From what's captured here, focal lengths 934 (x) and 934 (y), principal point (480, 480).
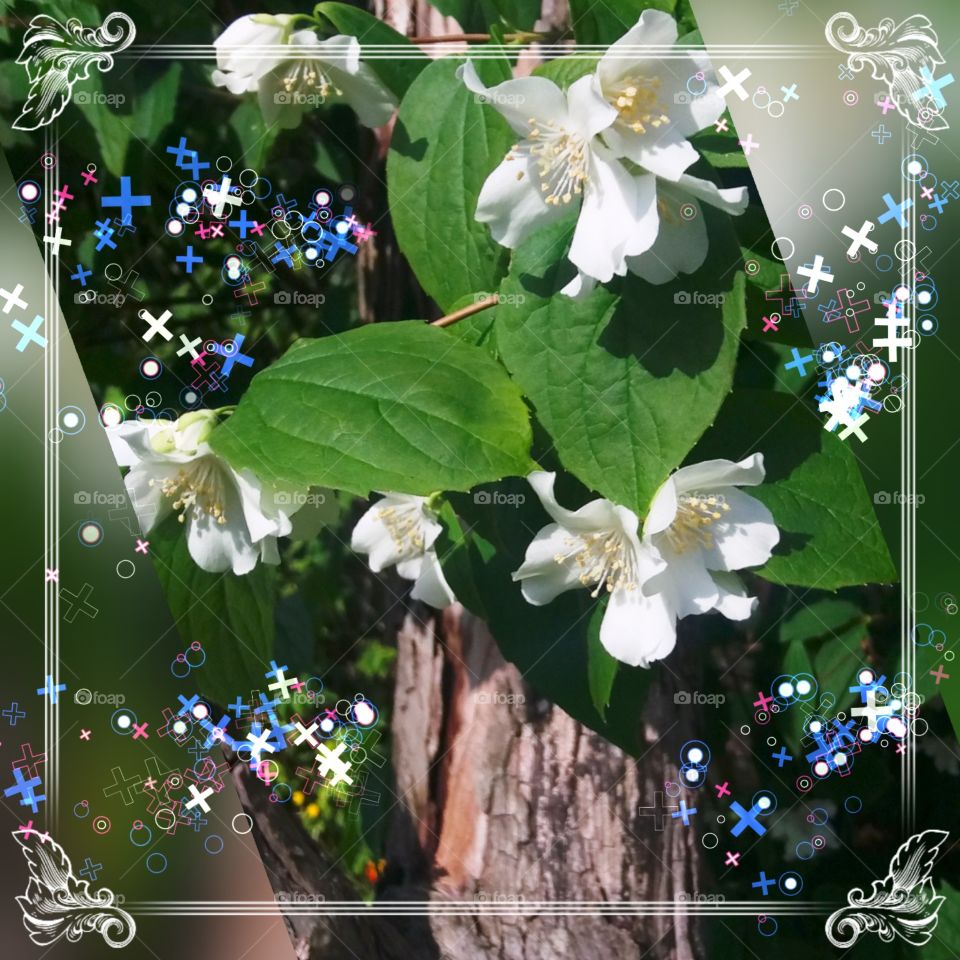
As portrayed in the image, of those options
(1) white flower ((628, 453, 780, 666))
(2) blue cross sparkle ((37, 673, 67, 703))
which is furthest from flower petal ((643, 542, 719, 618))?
(2) blue cross sparkle ((37, 673, 67, 703))


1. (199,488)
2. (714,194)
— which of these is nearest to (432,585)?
(199,488)

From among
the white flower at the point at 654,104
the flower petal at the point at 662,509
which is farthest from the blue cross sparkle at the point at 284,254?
the flower petal at the point at 662,509

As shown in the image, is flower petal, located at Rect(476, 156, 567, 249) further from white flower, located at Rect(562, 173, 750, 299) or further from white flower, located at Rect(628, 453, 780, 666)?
white flower, located at Rect(628, 453, 780, 666)

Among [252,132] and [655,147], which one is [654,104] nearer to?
[655,147]

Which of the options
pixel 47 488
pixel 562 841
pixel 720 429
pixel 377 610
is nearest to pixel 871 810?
pixel 562 841

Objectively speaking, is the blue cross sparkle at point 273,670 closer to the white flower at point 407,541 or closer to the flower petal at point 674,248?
the white flower at point 407,541
